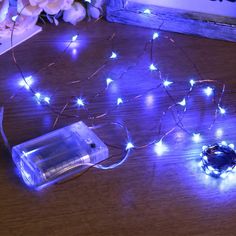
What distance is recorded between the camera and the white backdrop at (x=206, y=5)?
2.27 ft

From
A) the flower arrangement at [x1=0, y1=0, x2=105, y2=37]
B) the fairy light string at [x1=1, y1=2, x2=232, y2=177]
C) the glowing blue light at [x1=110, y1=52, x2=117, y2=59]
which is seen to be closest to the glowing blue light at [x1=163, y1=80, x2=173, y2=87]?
the fairy light string at [x1=1, y1=2, x2=232, y2=177]

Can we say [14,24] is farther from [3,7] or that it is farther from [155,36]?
[155,36]

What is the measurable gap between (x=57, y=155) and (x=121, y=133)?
10 centimetres

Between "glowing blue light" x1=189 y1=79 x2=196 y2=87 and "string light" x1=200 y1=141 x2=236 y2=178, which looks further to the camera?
"glowing blue light" x1=189 y1=79 x2=196 y2=87

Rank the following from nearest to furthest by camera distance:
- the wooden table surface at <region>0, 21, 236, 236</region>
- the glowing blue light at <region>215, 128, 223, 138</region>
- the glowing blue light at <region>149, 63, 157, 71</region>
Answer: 1. the wooden table surface at <region>0, 21, 236, 236</region>
2. the glowing blue light at <region>215, 128, 223, 138</region>
3. the glowing blue light at <region>149, 63, 157, 71</region>

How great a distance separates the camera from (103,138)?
0.54 metres

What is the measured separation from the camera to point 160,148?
20.6 inches

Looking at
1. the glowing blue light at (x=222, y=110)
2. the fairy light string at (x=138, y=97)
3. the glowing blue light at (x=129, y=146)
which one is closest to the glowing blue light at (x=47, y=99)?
the fairy light string at (x=138, y=97)

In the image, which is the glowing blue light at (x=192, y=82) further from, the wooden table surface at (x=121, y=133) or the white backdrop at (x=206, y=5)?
the white backdrop at (x=206, y=5)

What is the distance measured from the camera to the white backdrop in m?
0.69

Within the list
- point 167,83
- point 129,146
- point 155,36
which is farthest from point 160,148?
point 155,36

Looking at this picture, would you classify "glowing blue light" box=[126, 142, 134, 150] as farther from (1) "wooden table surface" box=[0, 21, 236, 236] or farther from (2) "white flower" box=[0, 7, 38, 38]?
(2) "white flower" box=[0, 7, 38, 38]

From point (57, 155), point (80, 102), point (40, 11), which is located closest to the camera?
point (57, 155)

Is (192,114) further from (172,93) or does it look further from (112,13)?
(112,13)
